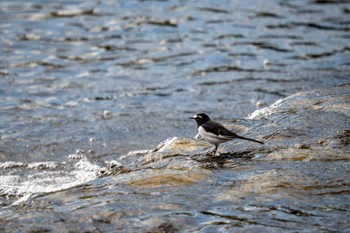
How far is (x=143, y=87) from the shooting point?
50.9 feet

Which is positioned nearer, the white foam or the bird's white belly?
the bird's white belly

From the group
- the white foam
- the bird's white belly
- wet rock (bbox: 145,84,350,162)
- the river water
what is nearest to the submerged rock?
wet rock (bbox: 145,84,350,162)

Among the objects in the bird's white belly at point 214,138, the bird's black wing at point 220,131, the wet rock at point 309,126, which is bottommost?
the wet rock at point 309,126

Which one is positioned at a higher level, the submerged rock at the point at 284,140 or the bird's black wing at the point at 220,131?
the bird's black wing at the point at 220,131

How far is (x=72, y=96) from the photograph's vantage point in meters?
15.1

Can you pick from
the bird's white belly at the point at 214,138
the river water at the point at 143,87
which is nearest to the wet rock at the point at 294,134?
the bird's white belly at the point at 214,138

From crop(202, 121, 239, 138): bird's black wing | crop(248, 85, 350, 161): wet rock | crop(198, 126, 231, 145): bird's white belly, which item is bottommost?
crop(248, 85, 350, 161): wet rock

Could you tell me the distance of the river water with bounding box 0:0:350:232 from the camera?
6848 mm

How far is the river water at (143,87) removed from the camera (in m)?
6.85

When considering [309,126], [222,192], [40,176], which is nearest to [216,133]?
[222,192]

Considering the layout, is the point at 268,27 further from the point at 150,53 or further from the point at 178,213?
the point at 178,213

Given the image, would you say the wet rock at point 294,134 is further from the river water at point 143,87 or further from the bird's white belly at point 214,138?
the river water at point 143,87

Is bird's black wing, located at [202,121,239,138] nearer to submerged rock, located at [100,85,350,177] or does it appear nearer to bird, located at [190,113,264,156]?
bird, located at [190,113,264,156]

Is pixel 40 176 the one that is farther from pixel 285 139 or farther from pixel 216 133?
pixel 285 139
